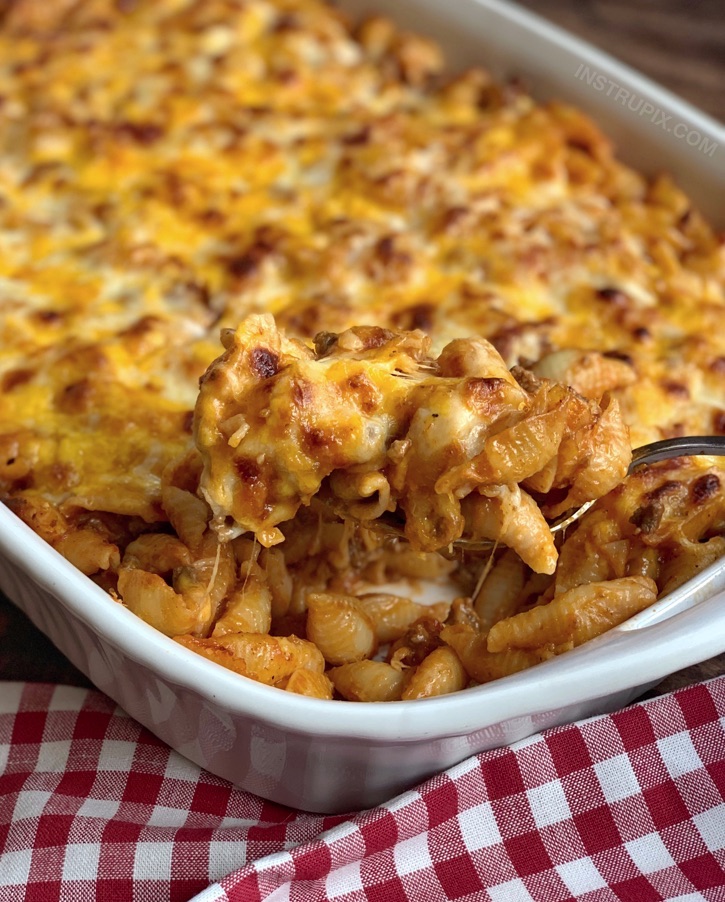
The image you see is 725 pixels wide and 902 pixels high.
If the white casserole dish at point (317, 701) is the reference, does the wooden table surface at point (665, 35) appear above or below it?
above

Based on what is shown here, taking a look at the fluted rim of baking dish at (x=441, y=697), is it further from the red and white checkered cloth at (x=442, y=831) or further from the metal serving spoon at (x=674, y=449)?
the metal serving spoon at (x=674, y=449)

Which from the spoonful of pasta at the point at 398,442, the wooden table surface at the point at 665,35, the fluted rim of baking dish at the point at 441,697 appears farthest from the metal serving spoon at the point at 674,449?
the wooden table surface at the point at 665,35

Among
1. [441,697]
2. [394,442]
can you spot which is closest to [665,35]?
[394,442]

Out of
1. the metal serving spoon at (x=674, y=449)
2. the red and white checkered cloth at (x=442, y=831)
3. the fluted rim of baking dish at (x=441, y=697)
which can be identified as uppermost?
the metal serving spoon at (x=674, y=449)

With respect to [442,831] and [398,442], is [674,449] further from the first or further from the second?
[442,831]

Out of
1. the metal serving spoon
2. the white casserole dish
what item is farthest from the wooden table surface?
the white casserole dish

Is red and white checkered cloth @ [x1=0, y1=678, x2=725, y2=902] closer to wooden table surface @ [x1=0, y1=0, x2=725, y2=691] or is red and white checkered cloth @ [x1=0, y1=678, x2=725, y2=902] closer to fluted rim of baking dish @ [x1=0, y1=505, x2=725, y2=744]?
fluted rim of baking dish @ [x1=0, y1=505, x2=725, y2=744]

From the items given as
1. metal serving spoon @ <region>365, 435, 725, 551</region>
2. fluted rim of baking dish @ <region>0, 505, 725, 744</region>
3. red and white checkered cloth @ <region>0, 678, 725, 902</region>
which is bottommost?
red and white checkered cloth @ <region>0, 678, 725, 902</region>
